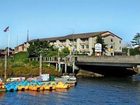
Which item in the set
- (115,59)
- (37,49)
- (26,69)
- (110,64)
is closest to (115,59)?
(115,59)

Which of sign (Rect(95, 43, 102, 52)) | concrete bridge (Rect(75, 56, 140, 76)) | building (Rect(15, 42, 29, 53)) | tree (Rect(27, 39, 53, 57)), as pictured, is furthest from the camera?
building (Rect(15, 42, 29, 53))

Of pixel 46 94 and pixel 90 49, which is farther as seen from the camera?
pixel 90 49

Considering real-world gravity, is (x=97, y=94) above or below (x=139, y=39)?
below

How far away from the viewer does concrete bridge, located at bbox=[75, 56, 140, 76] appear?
108m

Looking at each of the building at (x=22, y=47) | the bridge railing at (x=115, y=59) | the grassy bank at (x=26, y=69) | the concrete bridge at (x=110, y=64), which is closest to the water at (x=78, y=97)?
the bridge railing at (x=115, y=59)

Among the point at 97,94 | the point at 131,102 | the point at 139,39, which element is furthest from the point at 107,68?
the point at 139,39

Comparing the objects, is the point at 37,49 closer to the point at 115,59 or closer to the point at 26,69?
the point at 26,69

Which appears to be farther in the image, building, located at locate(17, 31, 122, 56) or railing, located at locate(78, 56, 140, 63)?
building, located at locate(17, 31, 122, 56)

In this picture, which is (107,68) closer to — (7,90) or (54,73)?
(54,73)

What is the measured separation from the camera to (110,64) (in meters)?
114

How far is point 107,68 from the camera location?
12769 centimetres

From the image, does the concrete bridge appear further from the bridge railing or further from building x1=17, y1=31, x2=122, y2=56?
building x1=17, y1=31, x2=122, y2=56

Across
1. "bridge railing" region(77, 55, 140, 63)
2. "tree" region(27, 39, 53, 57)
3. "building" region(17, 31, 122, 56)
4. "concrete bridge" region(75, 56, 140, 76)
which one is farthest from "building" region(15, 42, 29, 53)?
"bridge railing" region(77, 55, 140, 63)

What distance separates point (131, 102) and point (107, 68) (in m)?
59.7
